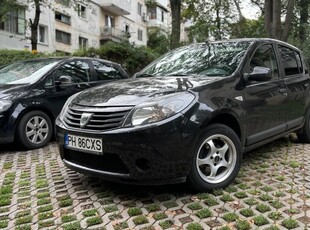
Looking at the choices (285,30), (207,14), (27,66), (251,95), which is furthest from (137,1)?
(251,95)

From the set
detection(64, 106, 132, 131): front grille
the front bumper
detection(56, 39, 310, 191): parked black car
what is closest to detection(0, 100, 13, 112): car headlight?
detection(56, 39, 310, 191): parked black car

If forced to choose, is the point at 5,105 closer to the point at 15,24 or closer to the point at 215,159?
the point at 215,159

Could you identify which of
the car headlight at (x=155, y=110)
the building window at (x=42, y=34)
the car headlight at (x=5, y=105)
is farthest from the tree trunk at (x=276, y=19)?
the building window at (x=42, y=34)

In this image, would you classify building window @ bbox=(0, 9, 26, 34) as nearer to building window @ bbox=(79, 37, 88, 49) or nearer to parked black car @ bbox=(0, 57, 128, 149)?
building window @ bbox=(79, 37, 88, 49)

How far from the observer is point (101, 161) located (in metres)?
3.31

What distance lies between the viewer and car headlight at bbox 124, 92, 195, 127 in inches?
122

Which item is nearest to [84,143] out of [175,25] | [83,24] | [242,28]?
[175,25]

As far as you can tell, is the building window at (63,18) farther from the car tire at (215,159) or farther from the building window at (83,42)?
the car tire at (215,159)

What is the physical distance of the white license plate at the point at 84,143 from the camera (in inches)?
126

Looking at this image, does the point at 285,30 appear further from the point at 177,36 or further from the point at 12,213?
the point at 12,213

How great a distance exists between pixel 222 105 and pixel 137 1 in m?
39.7

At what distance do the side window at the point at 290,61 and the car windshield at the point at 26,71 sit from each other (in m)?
3.79

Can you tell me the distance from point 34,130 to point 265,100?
3625 millimetres

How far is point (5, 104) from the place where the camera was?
5.29 metres
